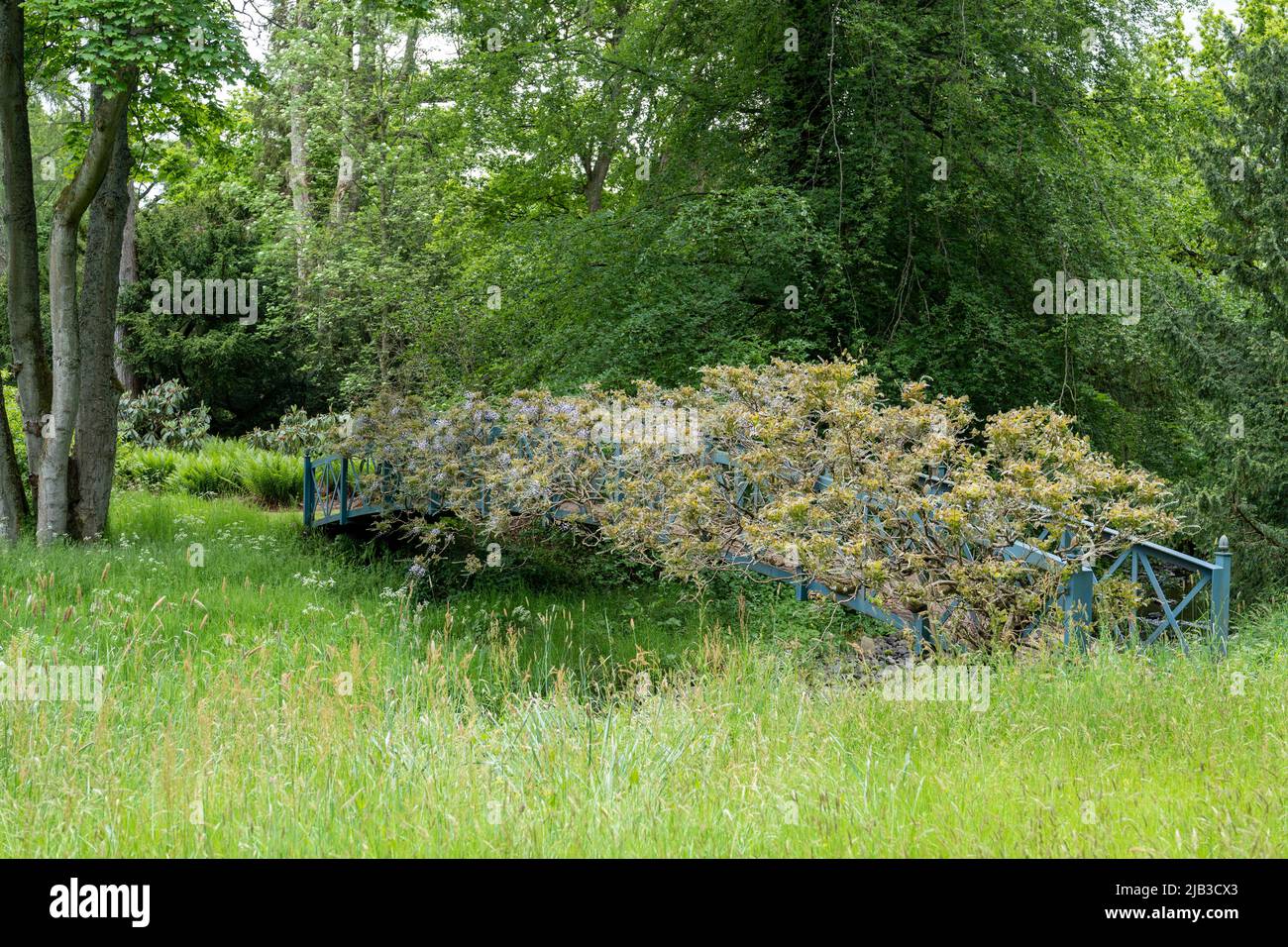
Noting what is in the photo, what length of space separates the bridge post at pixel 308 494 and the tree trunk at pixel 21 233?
347cm

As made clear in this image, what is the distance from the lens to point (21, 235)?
1175cm

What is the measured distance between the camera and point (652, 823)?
139 inches

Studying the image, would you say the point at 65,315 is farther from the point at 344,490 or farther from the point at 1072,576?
the point at 1072,576

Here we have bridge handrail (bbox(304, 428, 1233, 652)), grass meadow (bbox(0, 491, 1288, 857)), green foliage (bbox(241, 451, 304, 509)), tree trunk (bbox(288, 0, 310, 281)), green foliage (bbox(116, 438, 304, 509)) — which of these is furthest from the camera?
tree trunk (bbox(288, 0, 310, 281))

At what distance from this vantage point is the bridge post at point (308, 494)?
49.5 feet

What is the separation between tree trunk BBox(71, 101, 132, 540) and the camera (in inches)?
491

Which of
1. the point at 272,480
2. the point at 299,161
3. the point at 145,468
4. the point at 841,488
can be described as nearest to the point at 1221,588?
the point at 841,488

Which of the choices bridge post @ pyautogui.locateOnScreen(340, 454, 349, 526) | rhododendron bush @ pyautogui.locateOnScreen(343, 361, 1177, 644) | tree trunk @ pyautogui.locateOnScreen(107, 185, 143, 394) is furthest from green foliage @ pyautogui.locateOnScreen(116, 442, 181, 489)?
rhododendron bush @ pyautogui.locateOnScreen(343, 361, 1177, 644)

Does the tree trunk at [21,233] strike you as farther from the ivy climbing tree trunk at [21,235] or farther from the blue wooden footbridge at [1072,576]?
the blue wooden footbridge at [1072,576]

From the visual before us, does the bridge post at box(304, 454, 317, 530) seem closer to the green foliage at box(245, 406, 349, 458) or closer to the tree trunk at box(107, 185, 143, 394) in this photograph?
the green foliage at box(245, 406, 349, 458)

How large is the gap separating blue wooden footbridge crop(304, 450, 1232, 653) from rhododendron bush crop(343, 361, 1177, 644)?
0.07 meters

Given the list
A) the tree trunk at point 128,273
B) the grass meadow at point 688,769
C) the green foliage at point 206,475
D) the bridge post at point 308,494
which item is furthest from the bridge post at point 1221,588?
the tree trunk at point 128,273

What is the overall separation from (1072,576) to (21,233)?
A: 428 inches

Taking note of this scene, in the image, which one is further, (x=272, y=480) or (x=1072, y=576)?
(x=272, y=480)
